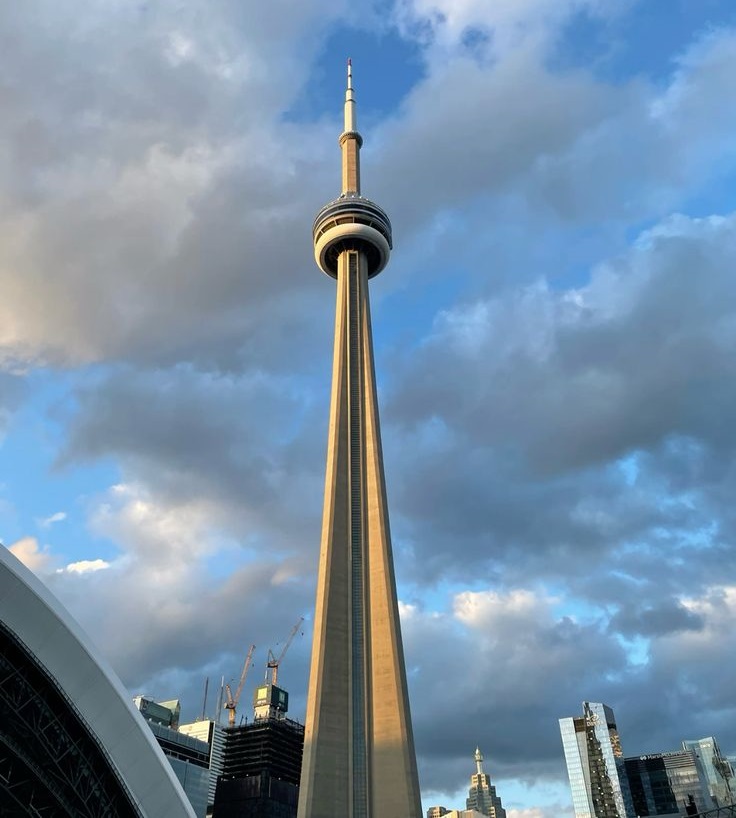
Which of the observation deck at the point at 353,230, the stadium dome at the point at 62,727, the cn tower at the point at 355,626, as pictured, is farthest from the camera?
the observation deck at the point at 353,230

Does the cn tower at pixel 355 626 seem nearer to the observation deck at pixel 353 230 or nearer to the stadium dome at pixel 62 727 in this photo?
the observation deck at pixel 353 230

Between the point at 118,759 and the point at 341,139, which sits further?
the point at 341,139

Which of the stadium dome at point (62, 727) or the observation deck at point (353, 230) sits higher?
the observation deck at point (353, 230)

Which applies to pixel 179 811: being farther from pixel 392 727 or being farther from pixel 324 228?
pixel 324 228

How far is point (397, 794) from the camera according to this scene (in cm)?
7231

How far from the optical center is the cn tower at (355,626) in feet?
240

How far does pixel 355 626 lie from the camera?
8188cm

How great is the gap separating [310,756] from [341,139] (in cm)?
8411

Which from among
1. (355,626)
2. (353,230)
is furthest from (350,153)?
(355,626)

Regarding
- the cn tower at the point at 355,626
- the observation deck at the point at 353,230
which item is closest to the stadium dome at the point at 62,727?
the cn tower at the point at 355,626

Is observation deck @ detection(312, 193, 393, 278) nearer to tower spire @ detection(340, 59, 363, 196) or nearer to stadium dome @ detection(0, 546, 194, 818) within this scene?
tower spire @ detection(340, 59, 363, 196)

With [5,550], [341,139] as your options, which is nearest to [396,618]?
[5,550]

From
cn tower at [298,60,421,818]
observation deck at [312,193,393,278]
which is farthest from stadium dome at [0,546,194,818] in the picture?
observation deck at [312,193,393,278]

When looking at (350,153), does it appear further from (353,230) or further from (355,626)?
(355,626)
